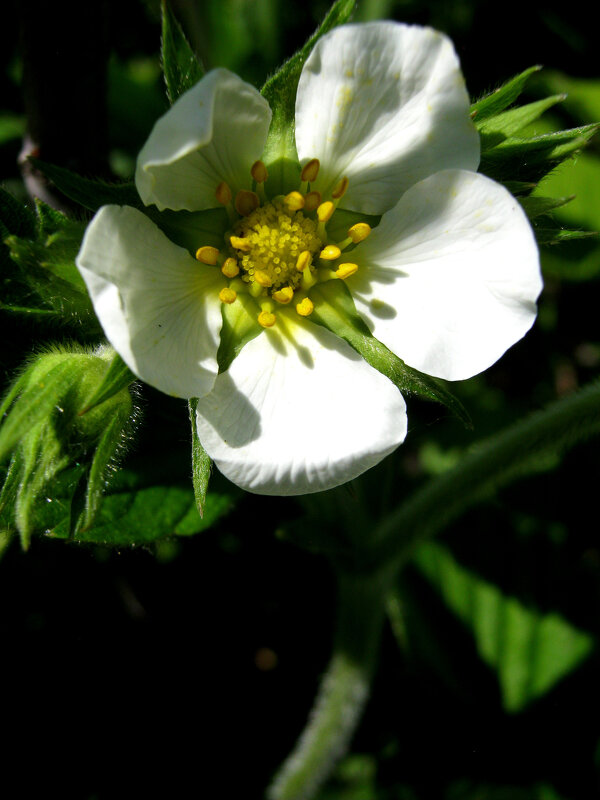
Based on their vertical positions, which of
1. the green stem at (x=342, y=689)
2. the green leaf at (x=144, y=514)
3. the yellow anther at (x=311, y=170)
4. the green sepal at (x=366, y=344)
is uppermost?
the yellow anther at (x=311, y=170)

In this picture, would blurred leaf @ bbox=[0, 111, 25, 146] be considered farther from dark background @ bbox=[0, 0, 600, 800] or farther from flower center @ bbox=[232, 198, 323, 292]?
flower center @ bbox=[232, 198, 323, 292]

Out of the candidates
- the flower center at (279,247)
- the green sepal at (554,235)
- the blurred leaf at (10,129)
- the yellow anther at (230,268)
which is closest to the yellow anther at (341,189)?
the flower center at (279,247)

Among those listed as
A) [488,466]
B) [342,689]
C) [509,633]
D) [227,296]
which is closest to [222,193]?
[227,296]

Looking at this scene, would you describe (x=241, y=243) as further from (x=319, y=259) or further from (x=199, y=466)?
(x=199, y=466)

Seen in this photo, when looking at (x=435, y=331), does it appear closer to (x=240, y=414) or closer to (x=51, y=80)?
(x=240, y=414)

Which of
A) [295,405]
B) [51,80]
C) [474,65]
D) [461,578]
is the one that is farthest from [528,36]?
[295,405]

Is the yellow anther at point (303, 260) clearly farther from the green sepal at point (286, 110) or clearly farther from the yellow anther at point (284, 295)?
the green sepal at point (286, 110)
